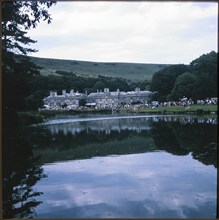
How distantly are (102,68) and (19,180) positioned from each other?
462 ft

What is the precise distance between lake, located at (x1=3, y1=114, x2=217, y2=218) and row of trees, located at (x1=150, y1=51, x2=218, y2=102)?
32978mm

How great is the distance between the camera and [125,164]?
9.17 m

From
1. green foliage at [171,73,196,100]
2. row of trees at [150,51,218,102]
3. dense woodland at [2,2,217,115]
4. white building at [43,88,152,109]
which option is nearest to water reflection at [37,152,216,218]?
dense woodland at [2,2,217,115]

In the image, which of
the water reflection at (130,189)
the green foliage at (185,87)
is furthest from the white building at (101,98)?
the water reflection at (130,189)

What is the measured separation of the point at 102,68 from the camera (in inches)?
5792

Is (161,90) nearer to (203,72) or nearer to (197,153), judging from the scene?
(203,72)

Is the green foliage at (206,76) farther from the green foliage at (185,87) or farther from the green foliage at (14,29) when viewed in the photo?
the green foliage at (14,29)

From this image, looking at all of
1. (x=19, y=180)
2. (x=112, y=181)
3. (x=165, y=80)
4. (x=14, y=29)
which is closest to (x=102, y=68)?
(x=165, y=80)

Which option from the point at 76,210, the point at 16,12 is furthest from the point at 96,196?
the point at 16,12

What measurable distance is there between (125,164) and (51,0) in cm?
458

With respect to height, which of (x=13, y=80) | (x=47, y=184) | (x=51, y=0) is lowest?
(x=47, y=184)

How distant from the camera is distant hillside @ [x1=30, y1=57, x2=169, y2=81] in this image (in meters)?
132

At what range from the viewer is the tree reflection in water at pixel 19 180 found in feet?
17.8

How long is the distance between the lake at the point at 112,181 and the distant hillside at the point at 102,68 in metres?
117
